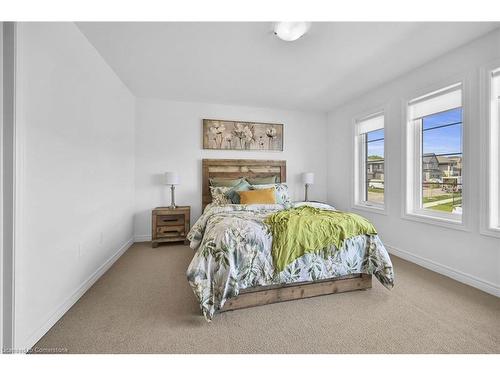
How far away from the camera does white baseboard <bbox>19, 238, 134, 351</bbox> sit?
4.50ft

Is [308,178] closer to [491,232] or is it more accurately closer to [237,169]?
[237,169]

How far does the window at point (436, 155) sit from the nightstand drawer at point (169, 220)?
10.7 feet

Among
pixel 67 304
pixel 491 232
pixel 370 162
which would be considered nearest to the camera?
pixel 67 304

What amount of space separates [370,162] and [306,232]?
2425mm

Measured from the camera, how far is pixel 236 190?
11.1ft

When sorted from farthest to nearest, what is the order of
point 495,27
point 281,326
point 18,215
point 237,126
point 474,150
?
point 237,126
point 474,150
point 495,27
point 281,326
point 18,215

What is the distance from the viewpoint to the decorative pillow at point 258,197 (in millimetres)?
3063

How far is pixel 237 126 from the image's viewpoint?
157 inches

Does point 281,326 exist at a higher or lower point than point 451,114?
lower

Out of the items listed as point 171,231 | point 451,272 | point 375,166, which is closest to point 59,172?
point 171,231

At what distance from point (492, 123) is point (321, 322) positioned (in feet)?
7.80

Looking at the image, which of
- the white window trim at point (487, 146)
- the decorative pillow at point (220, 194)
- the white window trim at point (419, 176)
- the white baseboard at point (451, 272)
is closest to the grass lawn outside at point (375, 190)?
the white window trim at point (419, 176)
